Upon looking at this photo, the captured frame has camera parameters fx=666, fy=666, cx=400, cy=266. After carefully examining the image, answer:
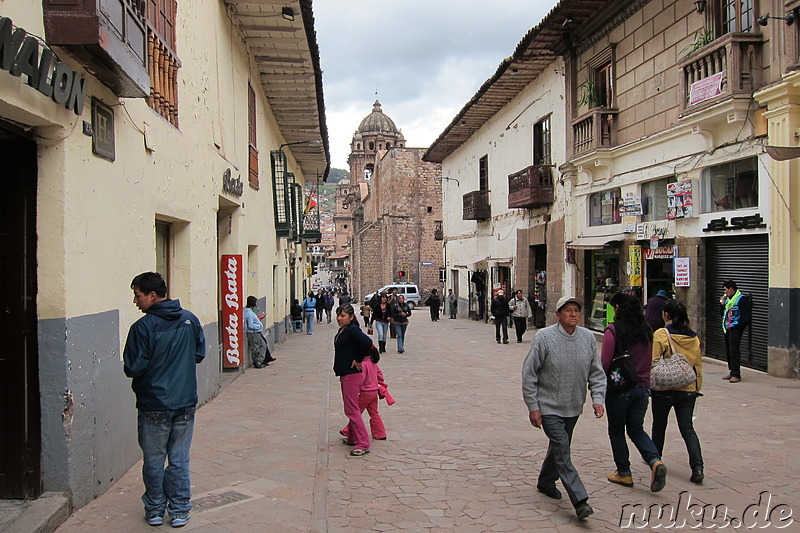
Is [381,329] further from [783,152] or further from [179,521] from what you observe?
[179,521]

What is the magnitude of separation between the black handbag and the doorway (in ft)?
13.9

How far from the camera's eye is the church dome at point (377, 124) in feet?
254

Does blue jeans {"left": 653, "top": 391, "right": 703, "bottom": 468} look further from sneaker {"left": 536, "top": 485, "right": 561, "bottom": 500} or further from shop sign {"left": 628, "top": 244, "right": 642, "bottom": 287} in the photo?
shop sign {"left": 628, "top": 244, "right": 642, "bottom": 287}

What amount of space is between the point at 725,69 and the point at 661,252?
3.93 metres

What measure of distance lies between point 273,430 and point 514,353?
9175mm

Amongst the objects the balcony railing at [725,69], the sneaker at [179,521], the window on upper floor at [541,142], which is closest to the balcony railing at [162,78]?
the sneaker at [179,521]

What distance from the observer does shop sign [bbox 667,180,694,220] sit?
12.6 meters

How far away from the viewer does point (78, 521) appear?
4672mm

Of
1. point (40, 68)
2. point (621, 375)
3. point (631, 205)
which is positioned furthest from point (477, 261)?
point (40, 68)

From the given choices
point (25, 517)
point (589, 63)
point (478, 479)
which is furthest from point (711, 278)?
point (25, 517)

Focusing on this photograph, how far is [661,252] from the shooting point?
13719 mm

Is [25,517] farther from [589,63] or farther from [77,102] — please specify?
[589,63]

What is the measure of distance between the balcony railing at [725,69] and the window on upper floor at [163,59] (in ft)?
28.4

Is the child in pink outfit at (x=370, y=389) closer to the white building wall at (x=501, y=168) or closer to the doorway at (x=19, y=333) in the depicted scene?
the doorway at (x=19, y=333)
